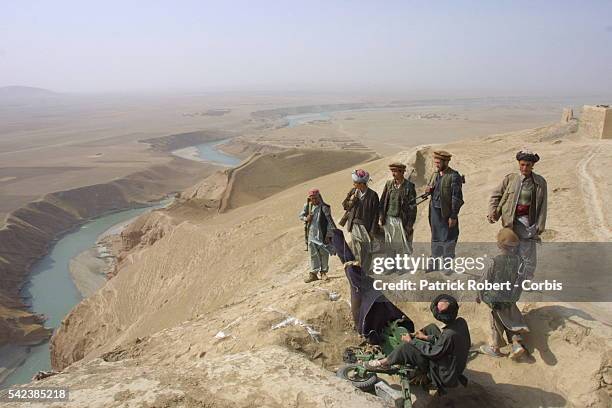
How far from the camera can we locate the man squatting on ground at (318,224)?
19.7 feet

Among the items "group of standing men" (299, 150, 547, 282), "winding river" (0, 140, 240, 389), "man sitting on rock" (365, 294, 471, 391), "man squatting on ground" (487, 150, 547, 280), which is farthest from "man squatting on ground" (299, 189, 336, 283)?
"winding river" (0, 140, 240, 389)

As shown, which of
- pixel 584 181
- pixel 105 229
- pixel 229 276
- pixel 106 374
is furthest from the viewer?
pixel 105 229

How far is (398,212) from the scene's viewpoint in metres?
5.35

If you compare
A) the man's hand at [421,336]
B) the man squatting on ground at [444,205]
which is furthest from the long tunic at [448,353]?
the man squatting on ground at [444,205]

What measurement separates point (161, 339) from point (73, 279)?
821 inches

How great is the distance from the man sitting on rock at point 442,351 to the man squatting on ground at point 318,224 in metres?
2.55

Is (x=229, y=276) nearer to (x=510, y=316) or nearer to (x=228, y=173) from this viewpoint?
(x=510, y=316)

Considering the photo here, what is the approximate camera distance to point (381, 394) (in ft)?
12.2

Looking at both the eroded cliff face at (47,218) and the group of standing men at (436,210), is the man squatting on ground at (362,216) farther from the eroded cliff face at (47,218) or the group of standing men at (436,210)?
the eroded cliff face at (47,218)

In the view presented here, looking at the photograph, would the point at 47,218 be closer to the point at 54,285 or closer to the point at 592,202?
the point at 54,285

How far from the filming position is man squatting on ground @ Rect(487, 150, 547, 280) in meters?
4.48

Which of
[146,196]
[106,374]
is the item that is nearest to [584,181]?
[106,374]

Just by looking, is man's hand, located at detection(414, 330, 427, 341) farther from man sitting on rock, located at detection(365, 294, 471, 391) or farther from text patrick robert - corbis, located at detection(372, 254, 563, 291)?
text patrick robert - corbis, located at detection(372, 254, 563, 291)

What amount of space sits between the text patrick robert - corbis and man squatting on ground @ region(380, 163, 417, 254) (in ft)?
0.66
